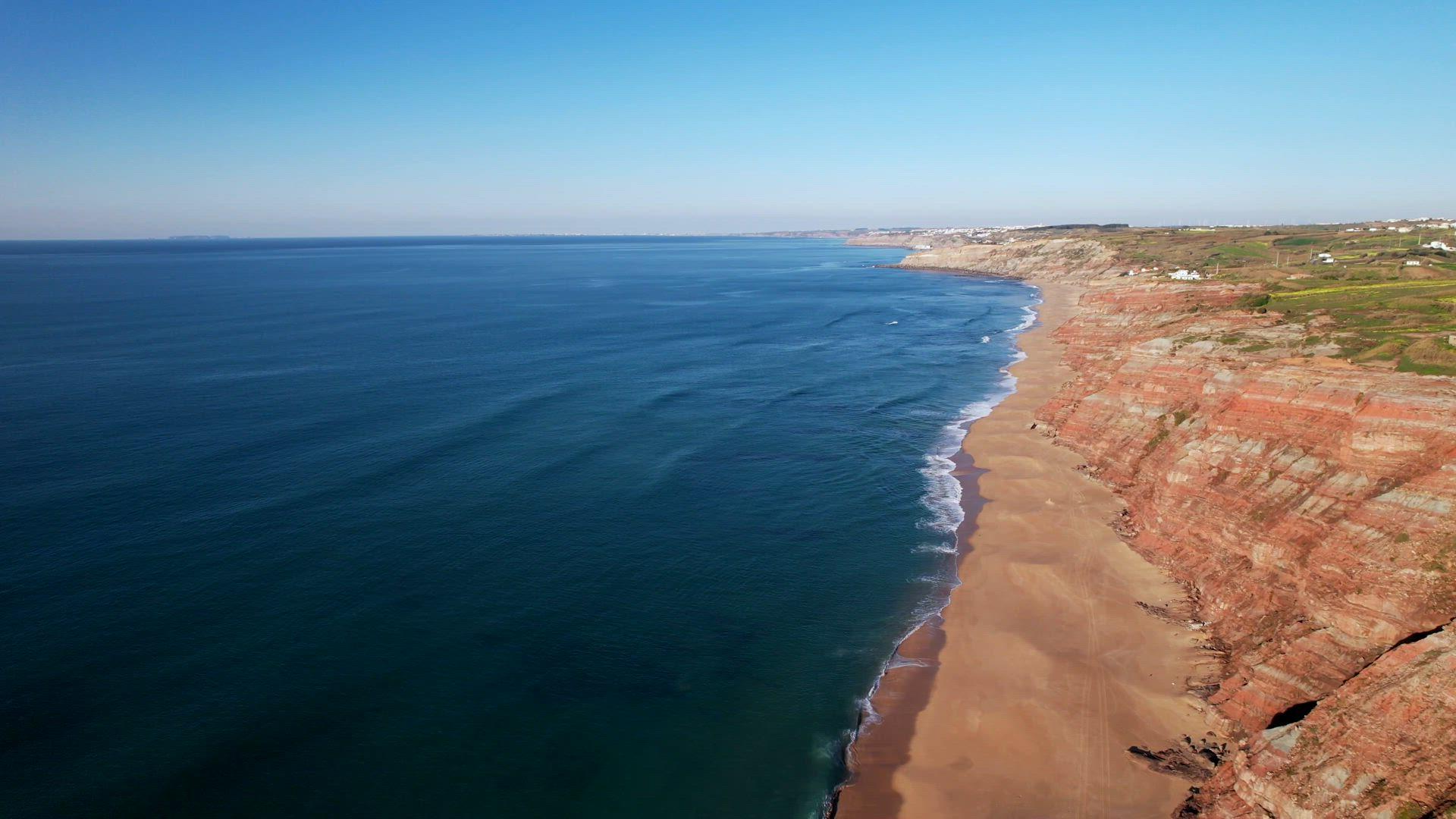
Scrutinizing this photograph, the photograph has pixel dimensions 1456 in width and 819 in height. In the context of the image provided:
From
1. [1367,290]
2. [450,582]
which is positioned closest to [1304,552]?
[450,582]

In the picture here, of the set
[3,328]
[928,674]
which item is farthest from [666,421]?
[3,328]

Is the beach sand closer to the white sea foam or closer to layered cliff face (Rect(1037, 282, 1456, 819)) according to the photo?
the white sea foam

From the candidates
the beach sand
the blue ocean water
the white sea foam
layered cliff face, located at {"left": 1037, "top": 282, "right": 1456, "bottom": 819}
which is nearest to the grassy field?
layered cliff face, located at {"left": 1037, "top": 282, "right": 1456, "bottom": 819}

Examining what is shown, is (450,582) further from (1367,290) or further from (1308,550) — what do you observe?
(1367,290)

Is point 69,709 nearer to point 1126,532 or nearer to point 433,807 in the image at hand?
point 433,807

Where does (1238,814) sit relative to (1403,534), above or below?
below

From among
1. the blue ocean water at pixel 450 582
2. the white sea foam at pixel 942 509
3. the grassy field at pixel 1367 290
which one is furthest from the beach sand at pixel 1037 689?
the grassy field at pixel 1367 290
